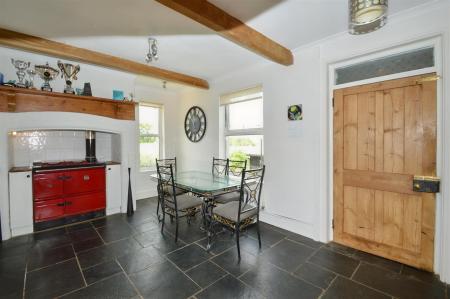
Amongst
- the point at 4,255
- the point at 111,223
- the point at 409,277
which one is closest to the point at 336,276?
the point at 409,277

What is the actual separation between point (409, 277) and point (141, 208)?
12.4 feet

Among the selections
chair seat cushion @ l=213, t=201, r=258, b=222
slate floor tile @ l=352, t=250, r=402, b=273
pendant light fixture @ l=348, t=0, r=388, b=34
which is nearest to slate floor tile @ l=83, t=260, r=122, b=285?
chair seat cushion @ l=213, t=201, r=258, b=222

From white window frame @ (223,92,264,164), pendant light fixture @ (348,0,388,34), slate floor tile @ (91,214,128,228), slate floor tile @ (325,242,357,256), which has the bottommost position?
slate floor tile @ (325,242,357,256)

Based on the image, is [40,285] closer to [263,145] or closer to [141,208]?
[141,208]

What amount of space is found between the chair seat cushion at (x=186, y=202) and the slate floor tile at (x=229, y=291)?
1.04 m

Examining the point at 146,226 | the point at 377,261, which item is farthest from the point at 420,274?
the point at 146,226

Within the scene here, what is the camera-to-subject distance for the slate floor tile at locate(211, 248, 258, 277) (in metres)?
2.00

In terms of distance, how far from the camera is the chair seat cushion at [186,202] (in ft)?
8.66

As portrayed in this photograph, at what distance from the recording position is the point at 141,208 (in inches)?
150

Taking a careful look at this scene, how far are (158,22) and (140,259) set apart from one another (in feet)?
8.07

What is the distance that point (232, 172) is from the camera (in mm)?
3527

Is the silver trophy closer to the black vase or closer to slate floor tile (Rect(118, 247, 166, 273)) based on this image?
the black vase

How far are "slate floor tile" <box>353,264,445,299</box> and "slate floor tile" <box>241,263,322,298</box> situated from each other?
0.51 meters

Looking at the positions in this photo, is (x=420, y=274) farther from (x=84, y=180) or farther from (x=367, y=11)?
(x=84, y=180)
